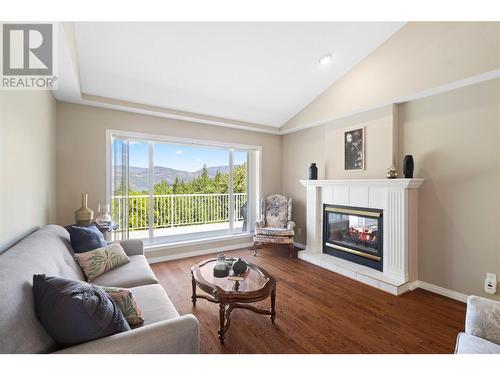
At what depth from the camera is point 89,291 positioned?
3.39 feet

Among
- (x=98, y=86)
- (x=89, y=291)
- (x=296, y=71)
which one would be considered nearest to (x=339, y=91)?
(x=296, y=71)

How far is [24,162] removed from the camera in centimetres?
182

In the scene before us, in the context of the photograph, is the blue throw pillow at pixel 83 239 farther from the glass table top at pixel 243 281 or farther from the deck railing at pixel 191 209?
the deck railing at pixel 191 209

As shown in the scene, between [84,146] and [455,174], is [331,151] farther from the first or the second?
[84,146]

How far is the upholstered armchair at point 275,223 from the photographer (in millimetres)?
3914

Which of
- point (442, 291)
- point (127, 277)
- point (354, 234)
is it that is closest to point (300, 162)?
point (354, 234)

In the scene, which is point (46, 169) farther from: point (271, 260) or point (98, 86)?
point (271, 260)

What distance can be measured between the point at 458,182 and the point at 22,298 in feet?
11.9

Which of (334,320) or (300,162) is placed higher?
(300,162)

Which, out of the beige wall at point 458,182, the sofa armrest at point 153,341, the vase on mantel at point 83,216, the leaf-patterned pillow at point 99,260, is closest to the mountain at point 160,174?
the vase on mantel at point 83,216

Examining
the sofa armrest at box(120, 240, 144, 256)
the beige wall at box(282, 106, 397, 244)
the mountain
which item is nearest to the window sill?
the mountain

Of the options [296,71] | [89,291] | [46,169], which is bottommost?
[89,291]

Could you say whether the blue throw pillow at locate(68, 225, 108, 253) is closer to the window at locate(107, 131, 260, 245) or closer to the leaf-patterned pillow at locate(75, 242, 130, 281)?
the leaf-patterned pillow at locate(75, 242, 130, 281)
